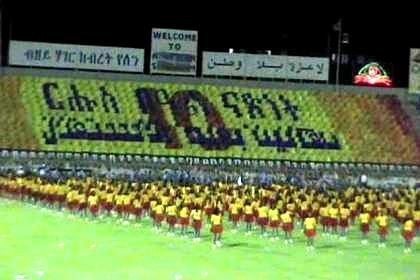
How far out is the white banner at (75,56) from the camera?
4266cm

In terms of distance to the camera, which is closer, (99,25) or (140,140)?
(140,140)

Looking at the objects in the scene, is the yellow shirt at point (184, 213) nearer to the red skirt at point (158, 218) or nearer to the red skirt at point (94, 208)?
the red skirt at point (158, 218)

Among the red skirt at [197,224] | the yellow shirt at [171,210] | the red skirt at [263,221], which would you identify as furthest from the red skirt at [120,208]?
the red skirt at [263,221]

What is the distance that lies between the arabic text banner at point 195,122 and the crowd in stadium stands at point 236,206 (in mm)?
9962

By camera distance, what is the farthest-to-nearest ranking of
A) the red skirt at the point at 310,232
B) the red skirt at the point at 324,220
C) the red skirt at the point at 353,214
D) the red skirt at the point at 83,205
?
the red skirt at the point at 83,205 → the red skirt at the point at 353,214 → the red skirt at the point at 324,220 → the red skirt at the point at 310,232

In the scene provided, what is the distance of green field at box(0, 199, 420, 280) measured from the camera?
16156 mm

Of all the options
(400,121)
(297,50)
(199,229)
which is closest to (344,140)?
(400,121)

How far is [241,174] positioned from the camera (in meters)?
38.0

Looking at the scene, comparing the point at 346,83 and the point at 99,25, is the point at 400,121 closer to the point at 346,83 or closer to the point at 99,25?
the point at 346,83

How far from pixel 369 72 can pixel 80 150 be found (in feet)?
51.3

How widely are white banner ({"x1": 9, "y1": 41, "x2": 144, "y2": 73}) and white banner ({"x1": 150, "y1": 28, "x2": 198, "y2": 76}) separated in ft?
3.02

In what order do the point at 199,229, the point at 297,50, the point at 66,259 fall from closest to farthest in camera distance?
the point at 66,259
the point at 199,229
the point at 297,50

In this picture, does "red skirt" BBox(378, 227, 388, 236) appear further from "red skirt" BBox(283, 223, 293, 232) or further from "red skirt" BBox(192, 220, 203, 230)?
"red skirt" BBox(192, 220, 203, 230)

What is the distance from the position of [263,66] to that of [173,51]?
4755mm
